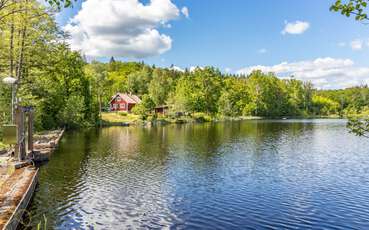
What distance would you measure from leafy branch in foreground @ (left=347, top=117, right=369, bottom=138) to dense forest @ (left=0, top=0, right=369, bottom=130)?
164cm

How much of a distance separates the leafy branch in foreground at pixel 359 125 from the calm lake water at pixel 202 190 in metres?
7.83

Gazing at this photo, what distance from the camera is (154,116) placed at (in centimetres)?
9538

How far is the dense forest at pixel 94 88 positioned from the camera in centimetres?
3027

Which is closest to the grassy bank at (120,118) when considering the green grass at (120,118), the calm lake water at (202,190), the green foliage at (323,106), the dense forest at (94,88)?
the green grass at (120,118)

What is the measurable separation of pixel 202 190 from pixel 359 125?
13.7 metres

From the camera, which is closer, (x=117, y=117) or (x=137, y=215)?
(x=137, y=215)

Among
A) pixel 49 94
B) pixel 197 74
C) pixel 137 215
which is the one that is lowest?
pixel 137 215

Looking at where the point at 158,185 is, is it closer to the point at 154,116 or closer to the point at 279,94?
the point at 154,116

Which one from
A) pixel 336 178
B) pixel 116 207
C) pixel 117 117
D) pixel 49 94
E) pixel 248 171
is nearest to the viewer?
pixel 116 207

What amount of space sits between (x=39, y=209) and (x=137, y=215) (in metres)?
5.19

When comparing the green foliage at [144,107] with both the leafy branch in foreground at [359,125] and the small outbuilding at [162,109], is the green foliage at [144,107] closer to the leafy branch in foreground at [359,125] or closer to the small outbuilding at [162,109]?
the small outbuilding at [162,109]

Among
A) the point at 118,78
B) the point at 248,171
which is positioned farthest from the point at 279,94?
the point at 248,171

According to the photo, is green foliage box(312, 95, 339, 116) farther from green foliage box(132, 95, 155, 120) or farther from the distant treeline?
green foliage box(132, 95, 155, 120)

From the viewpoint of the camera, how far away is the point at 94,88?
86.5 meters
